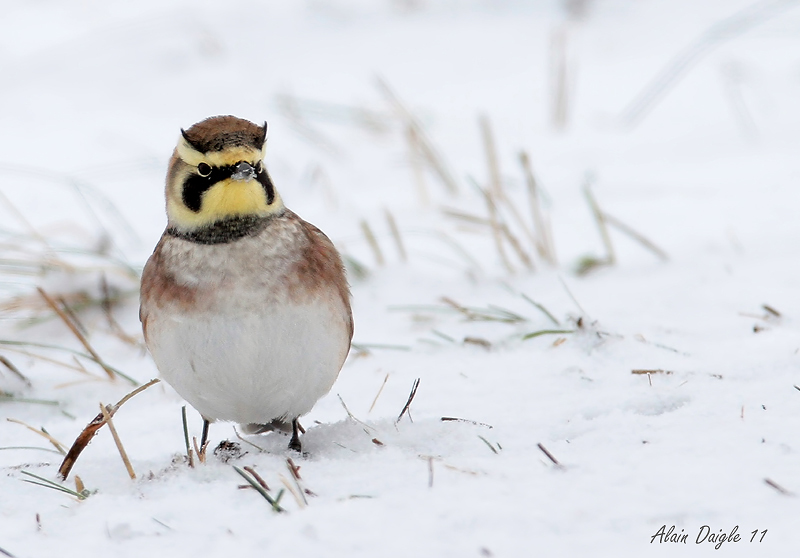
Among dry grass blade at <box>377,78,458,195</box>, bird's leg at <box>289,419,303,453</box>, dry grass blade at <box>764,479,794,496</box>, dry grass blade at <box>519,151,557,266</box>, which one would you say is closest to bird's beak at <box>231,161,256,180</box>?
bird's leg at <box>289,419,303,453</box>

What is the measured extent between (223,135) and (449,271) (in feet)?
9.08

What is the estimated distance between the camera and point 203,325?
10.0 ft

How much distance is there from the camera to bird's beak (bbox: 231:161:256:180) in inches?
121

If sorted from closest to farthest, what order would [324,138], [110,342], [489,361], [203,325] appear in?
1. [203,325]
2. [489,361]
3. [110,342]
4. [324,138]

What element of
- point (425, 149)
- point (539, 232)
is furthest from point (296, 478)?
point (425, 149)

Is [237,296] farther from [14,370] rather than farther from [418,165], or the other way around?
[418,165]

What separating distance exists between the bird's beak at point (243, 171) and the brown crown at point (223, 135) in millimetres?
67

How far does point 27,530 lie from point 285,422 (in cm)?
103

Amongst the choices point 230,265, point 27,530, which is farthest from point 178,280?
point 27,530

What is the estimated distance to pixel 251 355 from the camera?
3.05 metres

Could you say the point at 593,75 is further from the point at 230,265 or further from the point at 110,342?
the point at 230,265

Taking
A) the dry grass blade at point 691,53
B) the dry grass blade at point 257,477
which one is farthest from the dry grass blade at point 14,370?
the dry grass blade at point 691,53

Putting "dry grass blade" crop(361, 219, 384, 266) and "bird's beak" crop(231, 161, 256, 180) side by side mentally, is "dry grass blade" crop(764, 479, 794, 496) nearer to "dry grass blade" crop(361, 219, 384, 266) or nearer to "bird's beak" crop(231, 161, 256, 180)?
"bird's beak" crop(231, 161, 256, 180)

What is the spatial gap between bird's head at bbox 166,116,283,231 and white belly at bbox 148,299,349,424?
359 millimetres
